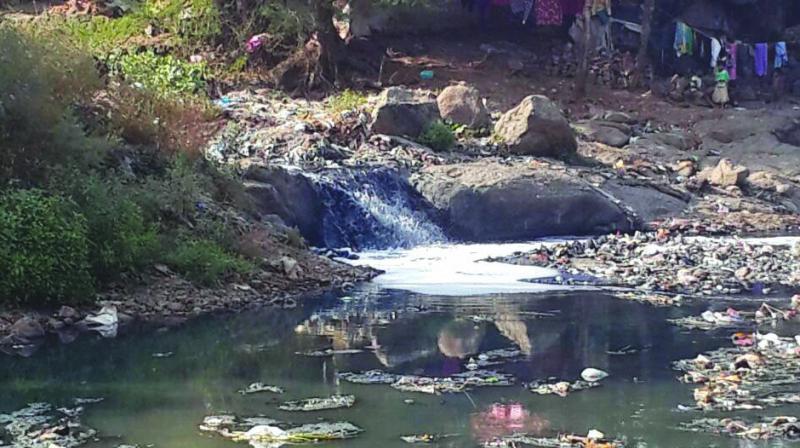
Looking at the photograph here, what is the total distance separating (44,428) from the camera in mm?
8484

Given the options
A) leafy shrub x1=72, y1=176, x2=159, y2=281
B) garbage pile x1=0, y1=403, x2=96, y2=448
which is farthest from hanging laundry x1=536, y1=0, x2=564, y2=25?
garbage pile x1=0, y1=403, x2=96, y2=448

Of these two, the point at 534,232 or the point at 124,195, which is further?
the point at 534,232

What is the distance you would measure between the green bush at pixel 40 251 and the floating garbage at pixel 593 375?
202 inches

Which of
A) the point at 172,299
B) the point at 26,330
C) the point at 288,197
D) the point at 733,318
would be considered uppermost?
the point at 288,197

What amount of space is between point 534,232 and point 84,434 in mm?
12379

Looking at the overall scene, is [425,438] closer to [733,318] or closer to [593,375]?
[593,375]

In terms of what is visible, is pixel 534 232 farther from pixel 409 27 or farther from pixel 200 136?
pixel 409 27

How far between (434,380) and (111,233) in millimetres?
4500

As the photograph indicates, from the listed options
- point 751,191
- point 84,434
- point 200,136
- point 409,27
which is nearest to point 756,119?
point 751,191

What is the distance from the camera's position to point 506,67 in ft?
91.1

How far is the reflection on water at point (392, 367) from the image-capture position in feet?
28.2

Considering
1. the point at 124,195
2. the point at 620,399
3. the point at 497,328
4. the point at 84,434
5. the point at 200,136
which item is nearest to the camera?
the point at 84,434

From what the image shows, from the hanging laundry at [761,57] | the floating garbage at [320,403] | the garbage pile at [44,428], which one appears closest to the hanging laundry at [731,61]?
the hanging laundry at [761,57]

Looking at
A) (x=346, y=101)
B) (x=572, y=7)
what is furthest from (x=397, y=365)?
(x=572, y=7)
